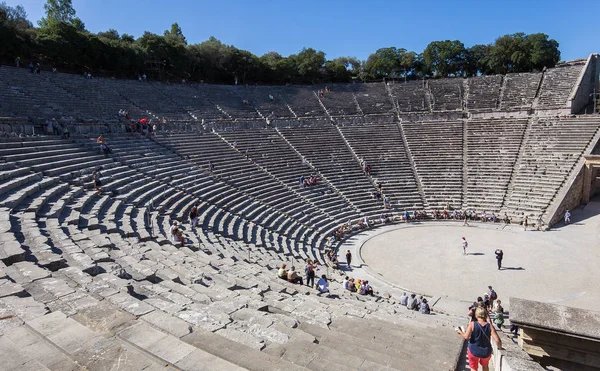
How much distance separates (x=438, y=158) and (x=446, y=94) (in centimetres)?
1420

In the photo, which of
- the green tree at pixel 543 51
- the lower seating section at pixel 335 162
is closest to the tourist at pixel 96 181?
the lower seating section at pixel 335 162

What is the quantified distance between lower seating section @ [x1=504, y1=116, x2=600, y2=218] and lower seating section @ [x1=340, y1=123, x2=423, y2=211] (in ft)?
20.0

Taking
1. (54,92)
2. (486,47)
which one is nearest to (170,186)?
(54,92)

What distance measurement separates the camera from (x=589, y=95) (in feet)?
110

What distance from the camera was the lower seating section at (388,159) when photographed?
24906 mm

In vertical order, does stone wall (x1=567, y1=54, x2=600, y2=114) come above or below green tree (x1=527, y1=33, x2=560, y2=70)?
below

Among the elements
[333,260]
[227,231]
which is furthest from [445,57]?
[227,231]

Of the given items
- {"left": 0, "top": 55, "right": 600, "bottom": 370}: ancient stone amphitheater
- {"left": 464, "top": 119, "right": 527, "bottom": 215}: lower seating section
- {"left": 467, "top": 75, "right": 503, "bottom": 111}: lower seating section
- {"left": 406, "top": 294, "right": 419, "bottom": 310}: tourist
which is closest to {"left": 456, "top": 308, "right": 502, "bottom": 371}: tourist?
{"left": 0, "top": 55, "right": 600, "bottom": 370}: ancient stone amphitheater

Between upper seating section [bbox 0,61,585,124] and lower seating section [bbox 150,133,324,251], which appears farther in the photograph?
upper seating section [bbox 0,61,585,124]

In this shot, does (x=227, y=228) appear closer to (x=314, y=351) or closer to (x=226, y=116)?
(x=314, y=351)

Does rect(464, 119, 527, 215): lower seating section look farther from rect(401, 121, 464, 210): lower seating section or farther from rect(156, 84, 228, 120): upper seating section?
rect(156, 84, 228, 120): upper seating section

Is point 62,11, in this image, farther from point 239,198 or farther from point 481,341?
point 481,341

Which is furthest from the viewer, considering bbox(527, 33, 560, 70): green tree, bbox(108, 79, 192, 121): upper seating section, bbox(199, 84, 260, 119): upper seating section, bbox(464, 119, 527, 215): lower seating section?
bbox(527, 33, 560, 70): green tree

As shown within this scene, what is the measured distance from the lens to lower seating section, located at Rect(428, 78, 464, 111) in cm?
3669
